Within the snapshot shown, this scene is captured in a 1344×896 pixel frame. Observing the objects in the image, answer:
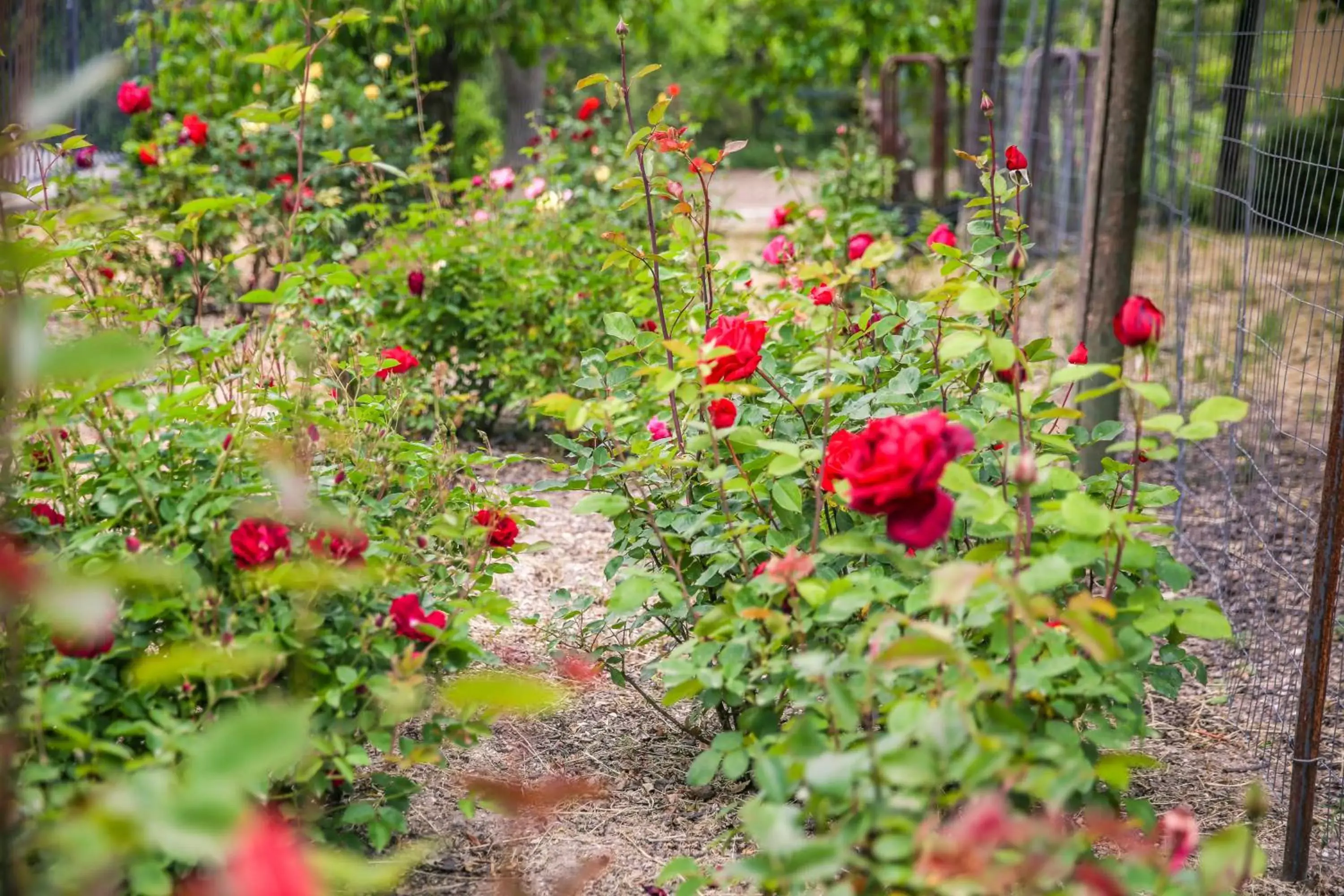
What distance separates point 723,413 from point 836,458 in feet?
0.98

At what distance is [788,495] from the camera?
1.68m

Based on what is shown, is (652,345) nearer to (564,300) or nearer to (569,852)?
(569,852)

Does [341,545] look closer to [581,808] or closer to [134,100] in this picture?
[581,808]

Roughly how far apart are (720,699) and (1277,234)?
2496mm

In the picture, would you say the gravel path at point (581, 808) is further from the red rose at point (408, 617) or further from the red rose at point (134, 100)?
the red rose at point (134, 100)

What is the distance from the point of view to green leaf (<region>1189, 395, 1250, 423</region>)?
1324mm

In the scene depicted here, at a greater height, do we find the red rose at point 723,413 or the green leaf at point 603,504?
the red rose at point 723,413

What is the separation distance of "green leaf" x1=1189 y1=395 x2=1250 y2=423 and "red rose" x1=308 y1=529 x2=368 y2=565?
3.26 feet

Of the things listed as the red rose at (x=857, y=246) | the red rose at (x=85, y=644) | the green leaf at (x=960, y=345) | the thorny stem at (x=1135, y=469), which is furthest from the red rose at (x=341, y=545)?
the red rose at (x=857, y=246)

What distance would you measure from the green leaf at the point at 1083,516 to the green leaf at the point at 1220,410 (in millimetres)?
144

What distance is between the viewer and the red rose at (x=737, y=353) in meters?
1.60

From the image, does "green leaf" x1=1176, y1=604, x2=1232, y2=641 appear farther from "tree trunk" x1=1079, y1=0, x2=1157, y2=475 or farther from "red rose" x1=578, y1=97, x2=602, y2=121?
"red rose" x1=578, y1=97, x2=602, y2=121

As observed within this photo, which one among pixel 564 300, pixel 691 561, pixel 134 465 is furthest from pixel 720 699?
pixel 564 300

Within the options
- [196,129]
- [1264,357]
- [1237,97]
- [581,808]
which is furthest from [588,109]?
[581,808]
